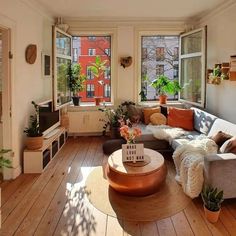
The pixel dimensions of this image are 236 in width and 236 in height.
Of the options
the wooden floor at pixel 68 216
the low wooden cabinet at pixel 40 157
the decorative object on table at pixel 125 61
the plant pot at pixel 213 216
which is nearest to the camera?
the wooden floor at pixel 68 216

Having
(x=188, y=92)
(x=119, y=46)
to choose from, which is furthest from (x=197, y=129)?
(x=119, y=46)

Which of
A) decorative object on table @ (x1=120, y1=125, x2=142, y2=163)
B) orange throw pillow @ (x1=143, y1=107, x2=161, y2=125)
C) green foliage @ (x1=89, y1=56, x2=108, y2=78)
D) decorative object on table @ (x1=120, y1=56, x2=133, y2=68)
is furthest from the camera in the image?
green foliage @ (x1=89, y1=56, x2=108, y2=78)

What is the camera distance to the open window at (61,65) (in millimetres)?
4891

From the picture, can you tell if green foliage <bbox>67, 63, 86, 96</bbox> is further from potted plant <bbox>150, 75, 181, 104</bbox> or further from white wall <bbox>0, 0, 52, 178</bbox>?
potted plant <bbox>150, 75, 181, 104</bbox>

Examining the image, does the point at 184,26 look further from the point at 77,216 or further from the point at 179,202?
the point at 77,216

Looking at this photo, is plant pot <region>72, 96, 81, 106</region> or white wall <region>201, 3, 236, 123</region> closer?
white wall <region>201, 3, 236, 123</region>

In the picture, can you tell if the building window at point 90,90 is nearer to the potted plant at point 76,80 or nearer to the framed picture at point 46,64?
the potted plant at point 76,80

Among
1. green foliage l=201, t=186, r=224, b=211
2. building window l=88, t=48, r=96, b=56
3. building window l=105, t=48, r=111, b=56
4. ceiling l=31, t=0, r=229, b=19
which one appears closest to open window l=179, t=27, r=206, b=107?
ceiling l=31, t=0, r=229, b=19

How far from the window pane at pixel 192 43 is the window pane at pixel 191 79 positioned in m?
0.18

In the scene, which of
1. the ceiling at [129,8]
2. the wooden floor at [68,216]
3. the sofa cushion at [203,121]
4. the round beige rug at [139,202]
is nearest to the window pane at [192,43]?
the ceiling at [129,8]

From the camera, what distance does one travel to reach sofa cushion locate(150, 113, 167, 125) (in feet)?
17.2

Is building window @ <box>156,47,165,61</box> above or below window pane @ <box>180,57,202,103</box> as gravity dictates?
above

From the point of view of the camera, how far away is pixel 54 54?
15.8 feet

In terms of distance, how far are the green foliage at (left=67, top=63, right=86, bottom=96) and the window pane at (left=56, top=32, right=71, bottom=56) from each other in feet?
1.04
